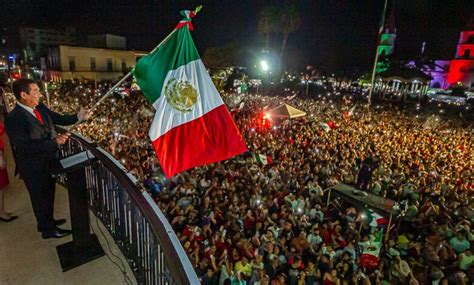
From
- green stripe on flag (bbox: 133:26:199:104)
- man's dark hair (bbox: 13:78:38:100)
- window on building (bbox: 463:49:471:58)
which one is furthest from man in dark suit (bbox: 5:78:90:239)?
window on building (bbox: 463:49:471:58)

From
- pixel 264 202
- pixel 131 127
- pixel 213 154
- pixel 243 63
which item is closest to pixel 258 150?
pixel 264 202

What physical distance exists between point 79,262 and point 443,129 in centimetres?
2137

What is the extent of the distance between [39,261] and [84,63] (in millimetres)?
39306

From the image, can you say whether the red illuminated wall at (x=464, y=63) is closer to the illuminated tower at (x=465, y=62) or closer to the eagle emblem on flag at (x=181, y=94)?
the illuminated tower at (x=465, y=62)

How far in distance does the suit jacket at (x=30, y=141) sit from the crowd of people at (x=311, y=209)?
3692 mm

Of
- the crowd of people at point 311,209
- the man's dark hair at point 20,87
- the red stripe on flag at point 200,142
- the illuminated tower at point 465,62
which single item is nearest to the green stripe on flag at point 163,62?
the red stripe on flag at point 200,142

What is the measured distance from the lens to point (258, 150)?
13.0m

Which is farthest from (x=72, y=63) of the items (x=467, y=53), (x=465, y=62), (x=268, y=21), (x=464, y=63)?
(x=467, y=53)

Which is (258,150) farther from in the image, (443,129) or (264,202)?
(443,129)

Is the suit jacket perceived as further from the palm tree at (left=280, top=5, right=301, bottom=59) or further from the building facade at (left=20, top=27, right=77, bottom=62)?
the building facade at (left=20, top=27, right=77, bottom=62)

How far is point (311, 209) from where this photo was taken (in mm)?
8492

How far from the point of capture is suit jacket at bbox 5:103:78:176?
279 centimetres

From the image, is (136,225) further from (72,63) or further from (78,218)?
(72,63)

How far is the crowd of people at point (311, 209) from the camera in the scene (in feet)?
20.4
